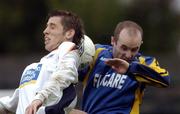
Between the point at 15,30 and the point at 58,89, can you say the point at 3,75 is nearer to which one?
the point at 15,30

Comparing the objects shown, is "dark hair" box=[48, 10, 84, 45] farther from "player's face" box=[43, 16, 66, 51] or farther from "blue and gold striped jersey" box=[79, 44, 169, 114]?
"blue and gold striped jersey" box=[79, 44, 169, 114]

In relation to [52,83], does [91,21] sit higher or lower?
lower

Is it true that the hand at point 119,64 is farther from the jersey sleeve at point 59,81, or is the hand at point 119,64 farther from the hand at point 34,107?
the hand at point 34,107

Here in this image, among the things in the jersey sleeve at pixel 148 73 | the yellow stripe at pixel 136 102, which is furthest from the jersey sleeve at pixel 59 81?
the yellow stripe at pixel 136 102

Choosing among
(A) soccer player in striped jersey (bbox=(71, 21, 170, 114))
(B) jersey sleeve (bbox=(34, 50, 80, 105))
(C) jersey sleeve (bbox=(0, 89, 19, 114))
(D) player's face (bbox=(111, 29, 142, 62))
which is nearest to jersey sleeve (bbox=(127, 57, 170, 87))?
(A) soccer player in striped jersey (bbox=(71, 21, 170, 114))

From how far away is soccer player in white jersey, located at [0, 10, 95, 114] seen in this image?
7.59 meters

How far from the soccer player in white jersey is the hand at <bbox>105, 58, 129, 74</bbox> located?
0.88 feet

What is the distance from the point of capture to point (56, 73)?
25.1ft

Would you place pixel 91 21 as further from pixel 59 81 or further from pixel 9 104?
pixel 59 81

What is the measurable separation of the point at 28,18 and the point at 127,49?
31755mm

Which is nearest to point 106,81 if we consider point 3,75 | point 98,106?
point 98,106

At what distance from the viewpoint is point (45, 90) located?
753 cm

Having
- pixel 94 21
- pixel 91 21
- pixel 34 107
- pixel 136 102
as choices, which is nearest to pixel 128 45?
pixel 136 102

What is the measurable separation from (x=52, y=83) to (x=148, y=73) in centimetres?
115
